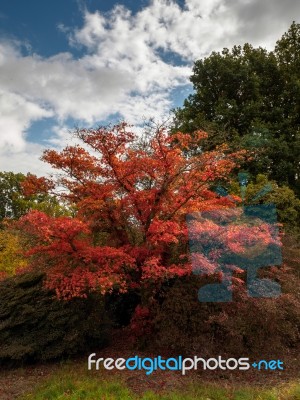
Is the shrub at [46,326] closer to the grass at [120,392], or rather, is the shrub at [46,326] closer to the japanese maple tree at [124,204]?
the japanese maple tree at [124,204]

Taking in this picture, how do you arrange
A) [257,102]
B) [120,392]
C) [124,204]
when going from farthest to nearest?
[257,102] < [124,204] < [120,392]

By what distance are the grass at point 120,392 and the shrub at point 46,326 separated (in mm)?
1380

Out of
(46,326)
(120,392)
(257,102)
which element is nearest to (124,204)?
(46,326)

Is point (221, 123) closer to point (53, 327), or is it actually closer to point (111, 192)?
point (111, 192)

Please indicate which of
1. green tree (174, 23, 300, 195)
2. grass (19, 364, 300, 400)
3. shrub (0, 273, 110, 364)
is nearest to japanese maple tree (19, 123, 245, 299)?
shrub (0, 273, 110, 364)

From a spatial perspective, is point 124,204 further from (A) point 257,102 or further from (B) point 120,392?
(A) point 257,102

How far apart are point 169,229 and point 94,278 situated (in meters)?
2.18

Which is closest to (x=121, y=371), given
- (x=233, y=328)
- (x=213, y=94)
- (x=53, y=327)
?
(x=53, y=327)

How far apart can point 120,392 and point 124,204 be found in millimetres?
4527

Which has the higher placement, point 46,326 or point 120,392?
point 46,326

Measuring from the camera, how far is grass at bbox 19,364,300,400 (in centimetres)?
682

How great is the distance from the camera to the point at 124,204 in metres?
9.37

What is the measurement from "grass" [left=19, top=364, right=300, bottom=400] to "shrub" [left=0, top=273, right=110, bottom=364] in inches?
54.3

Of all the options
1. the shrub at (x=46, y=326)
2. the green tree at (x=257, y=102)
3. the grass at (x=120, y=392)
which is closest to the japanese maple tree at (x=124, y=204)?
the shrub at (x=46, y=326)
